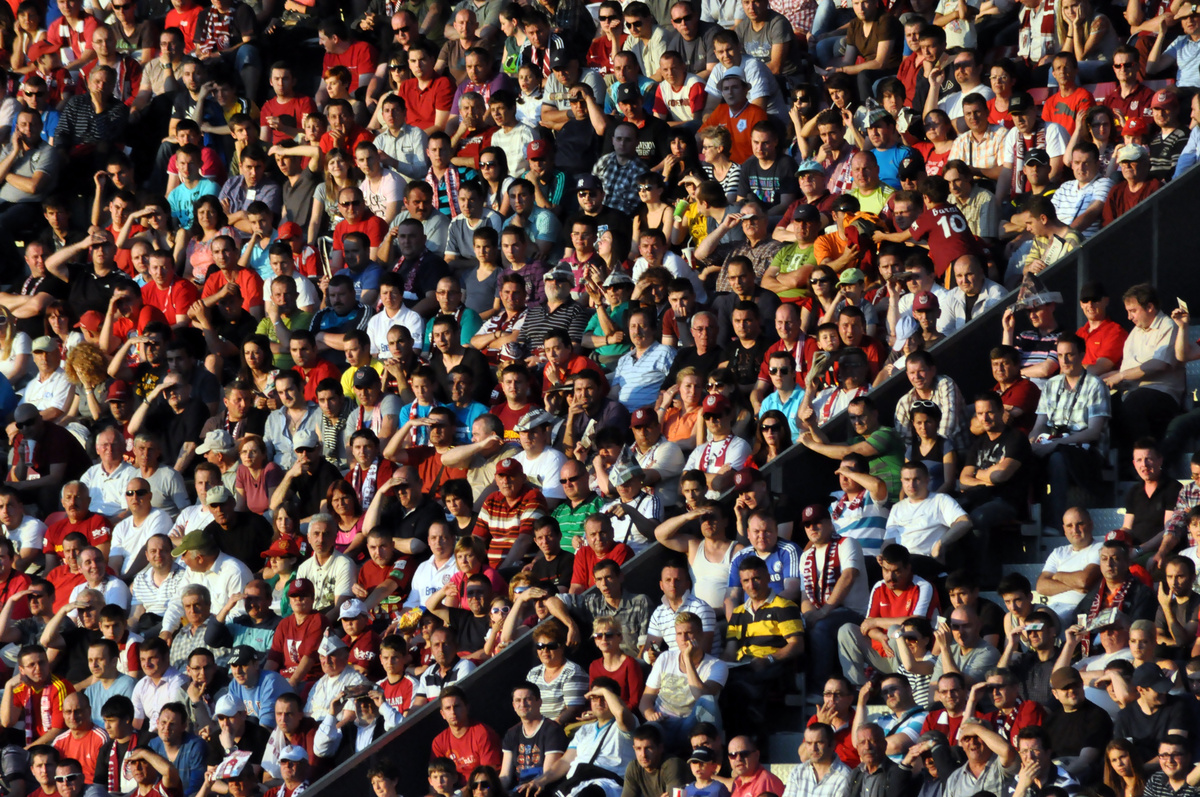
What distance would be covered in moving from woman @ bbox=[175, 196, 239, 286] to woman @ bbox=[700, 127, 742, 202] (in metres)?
3.72

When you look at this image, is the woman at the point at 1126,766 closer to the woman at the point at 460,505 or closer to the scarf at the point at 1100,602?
the scarf at the point at 1100,602

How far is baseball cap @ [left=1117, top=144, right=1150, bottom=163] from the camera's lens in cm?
1436

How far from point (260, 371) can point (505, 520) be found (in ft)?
9.87

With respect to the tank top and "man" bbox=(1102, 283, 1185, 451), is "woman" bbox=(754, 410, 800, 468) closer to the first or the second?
the tank top

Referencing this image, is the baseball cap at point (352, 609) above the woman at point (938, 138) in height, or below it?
below

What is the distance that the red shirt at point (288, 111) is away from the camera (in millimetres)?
18641

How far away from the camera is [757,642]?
40.6 ft

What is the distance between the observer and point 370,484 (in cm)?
1495

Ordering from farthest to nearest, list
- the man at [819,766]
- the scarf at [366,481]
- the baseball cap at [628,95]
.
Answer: the baseball cap at [628,95] < the scarf at [366,481] < the man at [819,766]

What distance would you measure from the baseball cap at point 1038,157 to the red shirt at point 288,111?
20.2ft

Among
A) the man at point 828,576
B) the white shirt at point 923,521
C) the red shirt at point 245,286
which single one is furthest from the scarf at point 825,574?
the red shirt at point 245,286

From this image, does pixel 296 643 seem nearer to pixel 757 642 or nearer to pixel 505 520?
pixel 505 520

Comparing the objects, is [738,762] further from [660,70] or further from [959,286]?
[660,70]

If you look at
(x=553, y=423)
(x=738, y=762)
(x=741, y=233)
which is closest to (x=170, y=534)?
(x=553, y=423)
